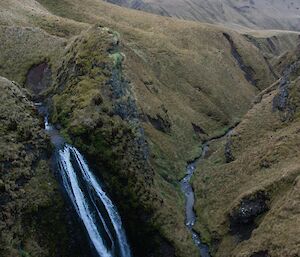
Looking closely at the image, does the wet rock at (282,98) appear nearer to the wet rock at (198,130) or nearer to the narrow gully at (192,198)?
the narrow gully at (192,198)

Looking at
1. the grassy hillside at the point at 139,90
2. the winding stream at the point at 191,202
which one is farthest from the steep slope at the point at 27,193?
the winding stream at the point at 191,202

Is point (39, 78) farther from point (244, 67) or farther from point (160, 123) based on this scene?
point (244, 67)

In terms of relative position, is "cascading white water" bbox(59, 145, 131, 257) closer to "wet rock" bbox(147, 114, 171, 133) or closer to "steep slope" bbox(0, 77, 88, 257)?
"steep slope" bbox(0, 77, 88, 257)

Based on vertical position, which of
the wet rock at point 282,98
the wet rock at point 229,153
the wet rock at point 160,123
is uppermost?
the wet rock at point 282,98

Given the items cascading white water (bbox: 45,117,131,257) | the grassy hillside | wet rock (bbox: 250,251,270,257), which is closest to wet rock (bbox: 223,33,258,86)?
the grassy hillside

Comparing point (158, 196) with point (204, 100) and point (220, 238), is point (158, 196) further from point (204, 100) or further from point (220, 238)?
point (204, 100)

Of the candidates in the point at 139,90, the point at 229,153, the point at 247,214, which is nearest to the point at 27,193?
the point at 247,214
